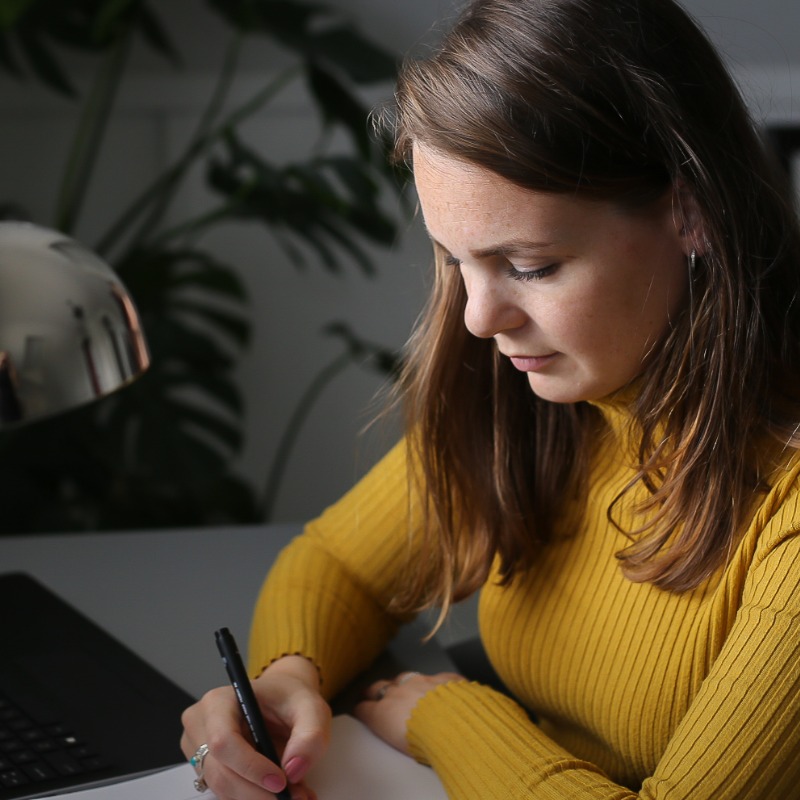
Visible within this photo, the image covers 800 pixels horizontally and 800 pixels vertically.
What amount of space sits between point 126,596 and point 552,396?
549 millimetres

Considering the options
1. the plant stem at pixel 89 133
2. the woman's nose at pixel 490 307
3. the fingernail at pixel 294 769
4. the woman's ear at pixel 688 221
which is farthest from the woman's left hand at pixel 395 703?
the plant stem at pixel 89 133

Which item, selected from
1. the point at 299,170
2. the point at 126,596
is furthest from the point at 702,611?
the point at 299,170

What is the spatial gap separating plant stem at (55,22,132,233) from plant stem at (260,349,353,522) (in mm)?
599

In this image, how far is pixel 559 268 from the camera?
0.81 metres

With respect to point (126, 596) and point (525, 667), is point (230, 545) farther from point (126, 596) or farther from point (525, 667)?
point (525, 667)

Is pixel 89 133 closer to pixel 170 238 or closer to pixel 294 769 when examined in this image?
pixel 170 238

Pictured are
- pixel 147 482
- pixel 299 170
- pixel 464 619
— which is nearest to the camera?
pixel 464 619

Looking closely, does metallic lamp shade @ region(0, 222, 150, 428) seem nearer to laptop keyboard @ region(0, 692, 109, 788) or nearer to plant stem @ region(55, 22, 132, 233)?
laptop keyboard @ region(0, 692, 109, 788)

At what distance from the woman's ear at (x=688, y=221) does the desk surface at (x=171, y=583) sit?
0.47 metres

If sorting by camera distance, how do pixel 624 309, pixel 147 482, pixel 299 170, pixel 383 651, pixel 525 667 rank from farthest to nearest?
pixel 147 482, pixel 299 170, pixel 383 651, pixel 525 667, pixel 624 309

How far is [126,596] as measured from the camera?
46.7 inches

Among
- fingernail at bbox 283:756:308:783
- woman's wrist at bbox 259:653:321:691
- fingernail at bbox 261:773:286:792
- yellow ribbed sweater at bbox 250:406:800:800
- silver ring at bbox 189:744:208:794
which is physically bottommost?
silver ring at bbox 189:744:208:794

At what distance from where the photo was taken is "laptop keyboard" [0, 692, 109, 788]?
840 mm

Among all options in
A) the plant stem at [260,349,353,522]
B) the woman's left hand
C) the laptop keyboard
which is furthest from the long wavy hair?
the plant stem at [260,349,353,522]
